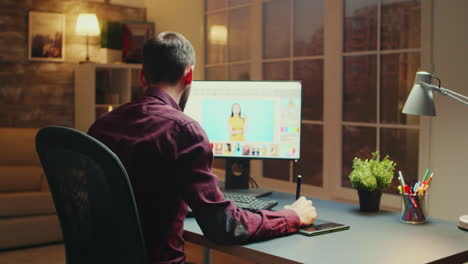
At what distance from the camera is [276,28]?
4.62 meters

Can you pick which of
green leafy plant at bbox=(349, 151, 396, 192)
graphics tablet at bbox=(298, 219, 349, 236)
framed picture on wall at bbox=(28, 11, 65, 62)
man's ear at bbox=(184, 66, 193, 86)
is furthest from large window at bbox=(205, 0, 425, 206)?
man's ear at bbox=(184, 66, 193, 86)

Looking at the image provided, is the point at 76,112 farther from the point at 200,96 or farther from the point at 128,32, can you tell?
the point at 200,96

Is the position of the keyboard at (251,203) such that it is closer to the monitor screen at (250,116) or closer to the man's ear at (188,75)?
the monitor screen at (250,116)

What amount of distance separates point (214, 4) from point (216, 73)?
24.8 inches

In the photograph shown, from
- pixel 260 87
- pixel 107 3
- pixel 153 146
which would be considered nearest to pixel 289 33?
pixel 260 87

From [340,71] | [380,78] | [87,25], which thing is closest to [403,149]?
[380,78]

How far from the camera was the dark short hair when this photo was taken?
1.79 m

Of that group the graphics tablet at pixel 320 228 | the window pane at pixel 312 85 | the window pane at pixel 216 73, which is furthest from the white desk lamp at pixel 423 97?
the window pane at pixel 216 73

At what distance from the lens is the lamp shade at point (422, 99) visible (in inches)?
81.7

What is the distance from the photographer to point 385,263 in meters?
1.59

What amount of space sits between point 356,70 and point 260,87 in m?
1.49

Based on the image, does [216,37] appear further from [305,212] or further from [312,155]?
[305,212]

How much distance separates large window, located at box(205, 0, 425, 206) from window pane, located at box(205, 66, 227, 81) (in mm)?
296

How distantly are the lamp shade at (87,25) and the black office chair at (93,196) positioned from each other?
4.08 metres
